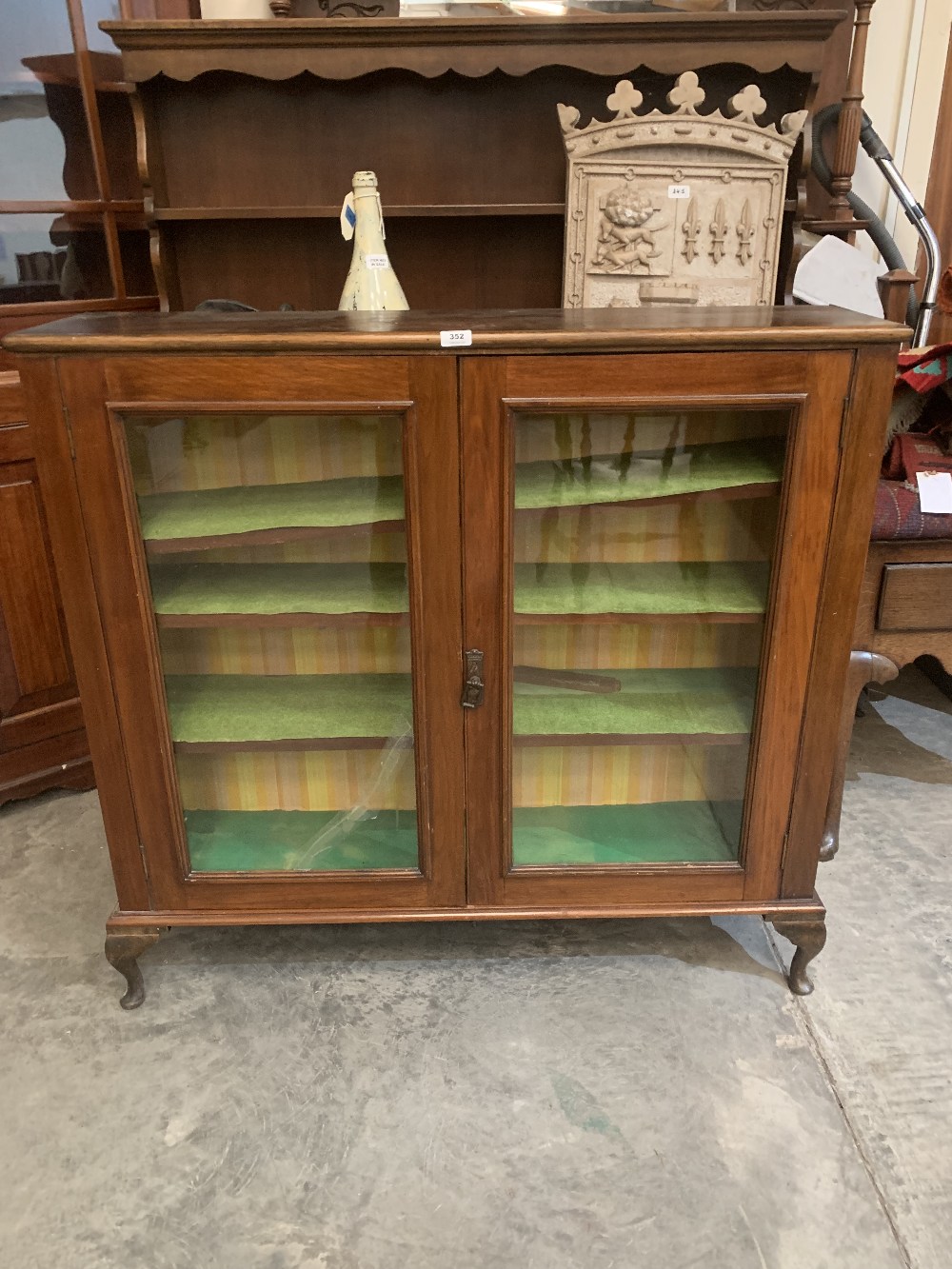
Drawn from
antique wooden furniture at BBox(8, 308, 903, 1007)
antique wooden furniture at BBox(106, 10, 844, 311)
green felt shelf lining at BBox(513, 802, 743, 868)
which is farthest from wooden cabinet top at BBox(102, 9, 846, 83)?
green felt shelf lining at BBox(513, 802, 743, 868)

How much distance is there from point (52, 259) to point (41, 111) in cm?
28

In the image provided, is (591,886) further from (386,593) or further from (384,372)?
(384,372)

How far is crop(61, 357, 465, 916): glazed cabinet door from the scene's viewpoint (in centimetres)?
120

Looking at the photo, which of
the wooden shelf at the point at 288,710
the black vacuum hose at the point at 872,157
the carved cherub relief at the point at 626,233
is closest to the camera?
the wooden shelf at the point at 288,710

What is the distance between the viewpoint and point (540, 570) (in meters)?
1.37

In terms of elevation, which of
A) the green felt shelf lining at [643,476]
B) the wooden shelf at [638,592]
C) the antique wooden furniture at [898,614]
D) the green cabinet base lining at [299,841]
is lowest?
the green cabinet base lining at [299,841]

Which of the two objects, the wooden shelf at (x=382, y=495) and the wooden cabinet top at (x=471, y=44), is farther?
the wooden cabinet top at (x=471, y=44)

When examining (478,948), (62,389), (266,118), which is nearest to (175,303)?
(266,118)

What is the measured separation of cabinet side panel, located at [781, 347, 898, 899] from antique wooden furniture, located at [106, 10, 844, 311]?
2.60 ft

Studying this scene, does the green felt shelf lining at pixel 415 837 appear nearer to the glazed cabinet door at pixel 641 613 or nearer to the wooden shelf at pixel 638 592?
the glazed cabinet door at pixel 641 613

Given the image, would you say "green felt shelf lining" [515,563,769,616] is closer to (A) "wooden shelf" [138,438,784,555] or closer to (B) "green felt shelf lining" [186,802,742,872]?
(A) "wooden shelf" [138,438,784,555]

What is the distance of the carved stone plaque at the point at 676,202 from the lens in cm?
172

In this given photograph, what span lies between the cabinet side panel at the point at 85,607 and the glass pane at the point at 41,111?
964 millimetres

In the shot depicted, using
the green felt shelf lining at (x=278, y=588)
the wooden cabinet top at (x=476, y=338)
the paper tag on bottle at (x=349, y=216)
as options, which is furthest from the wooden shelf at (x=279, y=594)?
the paper tag on bottle at (x=349, y=216)
